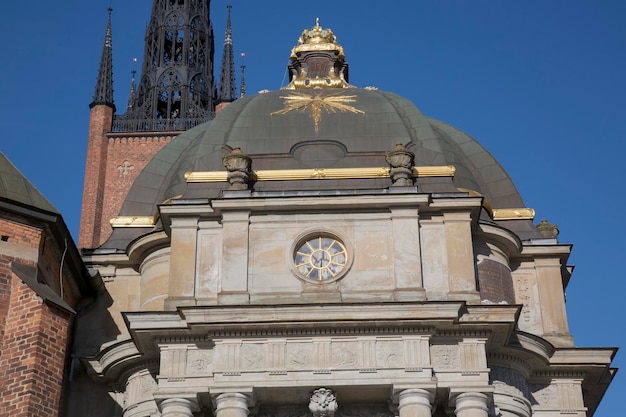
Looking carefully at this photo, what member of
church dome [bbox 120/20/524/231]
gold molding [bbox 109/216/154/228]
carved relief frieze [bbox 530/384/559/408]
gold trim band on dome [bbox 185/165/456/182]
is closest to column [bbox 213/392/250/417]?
church dome [bbox 120/20/524/231]

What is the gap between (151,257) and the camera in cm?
3562

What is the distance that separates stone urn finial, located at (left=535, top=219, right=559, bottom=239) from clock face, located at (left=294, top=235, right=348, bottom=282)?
7092mm

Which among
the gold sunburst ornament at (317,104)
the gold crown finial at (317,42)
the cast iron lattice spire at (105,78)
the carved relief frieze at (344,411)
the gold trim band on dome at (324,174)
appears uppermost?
the cast iron lattice spire at (105,78)

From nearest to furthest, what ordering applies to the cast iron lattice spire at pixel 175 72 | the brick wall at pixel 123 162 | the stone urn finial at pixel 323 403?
the stone urn finial at pixel 323 403 < the brick wall at pixel 123 162 < the cast iron lattice spire at pixel 175 72

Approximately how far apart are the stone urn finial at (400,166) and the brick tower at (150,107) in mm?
31563

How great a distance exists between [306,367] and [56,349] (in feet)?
20.5

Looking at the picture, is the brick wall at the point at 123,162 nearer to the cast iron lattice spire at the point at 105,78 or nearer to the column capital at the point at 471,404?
the cast iron lattice spire at the point at 105,78

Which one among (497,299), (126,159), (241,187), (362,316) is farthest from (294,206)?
(126,159)

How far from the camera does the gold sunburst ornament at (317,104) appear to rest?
37500 millimetres

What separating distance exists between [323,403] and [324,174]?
6.98 m

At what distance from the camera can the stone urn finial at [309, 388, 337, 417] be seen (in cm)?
3080

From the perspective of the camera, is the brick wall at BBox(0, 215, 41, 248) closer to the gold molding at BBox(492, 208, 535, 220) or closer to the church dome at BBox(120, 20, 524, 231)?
the church dome at BBox(120, 20, 524, 231)

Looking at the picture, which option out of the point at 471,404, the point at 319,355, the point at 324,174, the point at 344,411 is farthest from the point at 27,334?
the point at 471,404

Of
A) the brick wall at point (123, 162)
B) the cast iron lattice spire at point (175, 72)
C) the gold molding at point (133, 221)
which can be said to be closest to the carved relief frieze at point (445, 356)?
the gold molding at point (133, 221)
